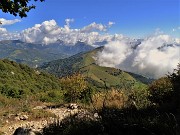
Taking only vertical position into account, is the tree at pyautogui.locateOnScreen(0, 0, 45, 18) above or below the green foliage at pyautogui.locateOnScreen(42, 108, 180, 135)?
above

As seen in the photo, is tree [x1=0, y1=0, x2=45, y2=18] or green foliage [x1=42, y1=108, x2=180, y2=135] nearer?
green foliage [x1=42, y1=108, x2=180, y2=135]

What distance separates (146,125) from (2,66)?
18314 centimetres

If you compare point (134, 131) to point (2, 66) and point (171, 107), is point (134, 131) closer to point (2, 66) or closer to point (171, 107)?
point (171, 107)

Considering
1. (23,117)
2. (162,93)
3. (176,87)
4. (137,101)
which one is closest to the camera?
(137,101)

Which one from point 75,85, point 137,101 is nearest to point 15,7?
point 137,101

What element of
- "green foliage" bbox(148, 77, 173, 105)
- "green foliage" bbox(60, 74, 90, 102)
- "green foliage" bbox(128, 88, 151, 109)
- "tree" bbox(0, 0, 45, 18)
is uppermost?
"green foliage" bbox(60, 74, 90, 102)

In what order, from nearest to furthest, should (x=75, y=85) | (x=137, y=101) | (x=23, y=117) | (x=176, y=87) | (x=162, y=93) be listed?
(x=137, y=101)
(x=176, y=87)
(x=162, y=93)
(x=23, y=117)
(x=75, y=85)

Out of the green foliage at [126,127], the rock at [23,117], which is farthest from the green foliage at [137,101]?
the rock at [23,117]

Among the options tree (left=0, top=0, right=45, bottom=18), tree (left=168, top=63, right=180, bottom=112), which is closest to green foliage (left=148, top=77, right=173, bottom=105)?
tree (left=168, top=63, right=180, bottom=112)

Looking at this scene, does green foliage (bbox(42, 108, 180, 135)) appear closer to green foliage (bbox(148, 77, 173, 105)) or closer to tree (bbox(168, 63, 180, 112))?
tree (bbox(168, 63, 180, 112))

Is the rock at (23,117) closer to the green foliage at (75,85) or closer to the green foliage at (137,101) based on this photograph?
the green foliage at (137,101)

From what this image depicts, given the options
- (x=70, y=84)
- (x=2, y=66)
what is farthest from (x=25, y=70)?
(x=70, y=84)

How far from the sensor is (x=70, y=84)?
3244cm

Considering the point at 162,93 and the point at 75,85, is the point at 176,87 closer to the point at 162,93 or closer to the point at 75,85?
the point at 162,93
